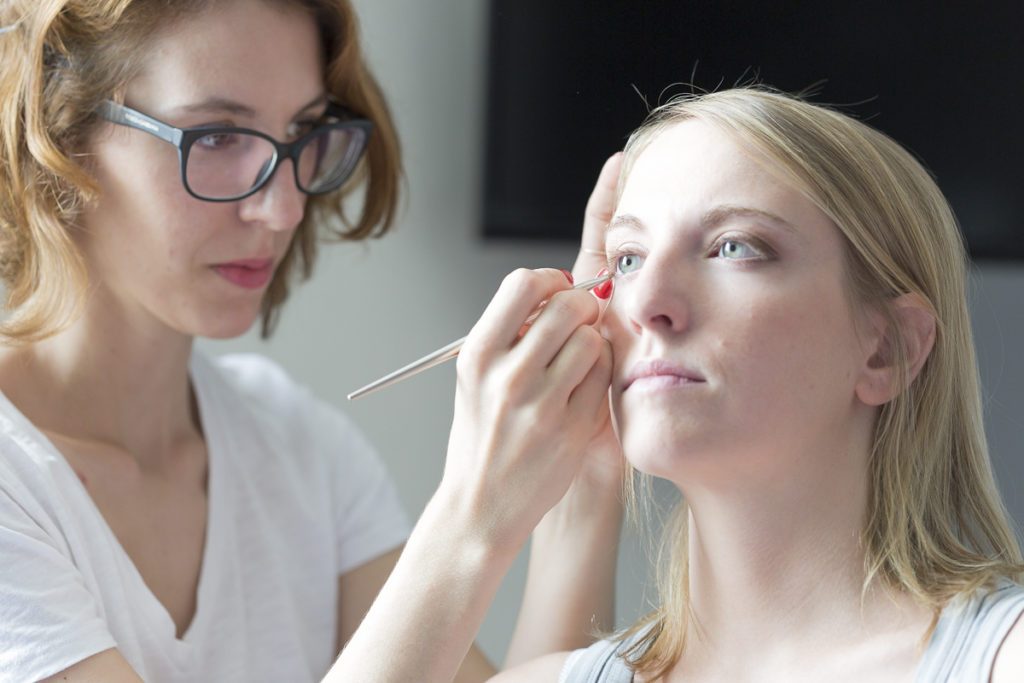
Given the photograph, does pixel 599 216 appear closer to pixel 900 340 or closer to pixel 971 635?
pixel 900 340

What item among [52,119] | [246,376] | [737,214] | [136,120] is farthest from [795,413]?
[246,376]

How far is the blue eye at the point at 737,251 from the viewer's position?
977mm

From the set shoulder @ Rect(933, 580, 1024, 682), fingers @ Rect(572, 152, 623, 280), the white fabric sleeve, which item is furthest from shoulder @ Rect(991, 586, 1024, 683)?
the white fabric sleeve

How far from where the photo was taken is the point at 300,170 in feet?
4.65

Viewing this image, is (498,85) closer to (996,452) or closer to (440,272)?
(440,272)

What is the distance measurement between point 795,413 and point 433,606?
14.2 inches

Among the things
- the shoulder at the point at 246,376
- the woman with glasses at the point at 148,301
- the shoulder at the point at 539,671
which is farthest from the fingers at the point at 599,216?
the shoulder at the point at 246,376

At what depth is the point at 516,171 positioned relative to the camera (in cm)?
185

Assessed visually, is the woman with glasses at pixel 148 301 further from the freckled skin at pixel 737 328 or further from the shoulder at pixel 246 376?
the freckled skin at pixel 737 328

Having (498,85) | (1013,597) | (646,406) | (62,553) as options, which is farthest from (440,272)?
(1013,597)

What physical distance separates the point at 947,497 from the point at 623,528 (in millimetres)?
521

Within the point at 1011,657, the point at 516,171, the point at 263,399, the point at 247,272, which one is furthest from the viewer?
the point at 516,171

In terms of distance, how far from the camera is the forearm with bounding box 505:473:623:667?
1.31 metres

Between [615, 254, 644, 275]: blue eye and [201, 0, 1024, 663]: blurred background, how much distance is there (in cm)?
29
